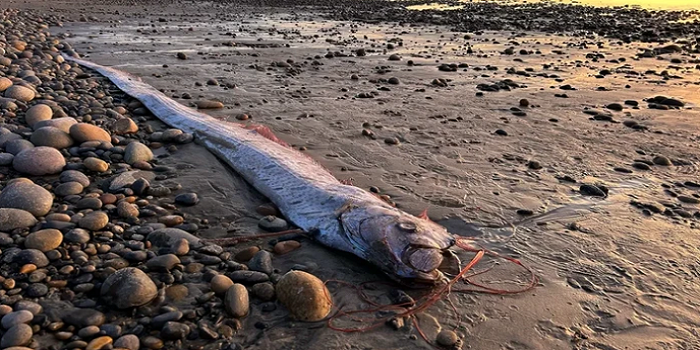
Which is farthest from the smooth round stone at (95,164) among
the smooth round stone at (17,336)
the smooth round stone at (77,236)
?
the smooth round stone at (17,336)

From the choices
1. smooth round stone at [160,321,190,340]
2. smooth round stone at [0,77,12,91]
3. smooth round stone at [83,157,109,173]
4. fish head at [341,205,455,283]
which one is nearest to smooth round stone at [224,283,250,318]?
smooth round stone at [160,321,190,340]

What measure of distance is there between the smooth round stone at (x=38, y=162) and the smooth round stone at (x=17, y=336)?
274 cm

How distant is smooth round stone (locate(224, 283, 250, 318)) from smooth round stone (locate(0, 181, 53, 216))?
207 centimetres

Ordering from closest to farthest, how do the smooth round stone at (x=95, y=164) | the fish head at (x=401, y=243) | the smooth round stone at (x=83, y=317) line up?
1. the smooth round stone at (x=83, y=317)
2. the fish head at (x=401, y=243)
3. the smooth round stone at (x=95, y=164)

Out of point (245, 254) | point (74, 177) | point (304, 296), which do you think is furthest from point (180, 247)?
point (74, 177)

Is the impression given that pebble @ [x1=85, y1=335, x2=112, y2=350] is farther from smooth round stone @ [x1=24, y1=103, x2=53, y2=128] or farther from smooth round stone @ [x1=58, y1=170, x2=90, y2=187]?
smooth round stone @ [x1=24, y1=103, x2=53, y2=128]

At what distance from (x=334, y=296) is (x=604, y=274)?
6.73 ft

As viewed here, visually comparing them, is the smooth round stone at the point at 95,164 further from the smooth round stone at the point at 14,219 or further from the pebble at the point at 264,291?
the pebble at the point at 264,291

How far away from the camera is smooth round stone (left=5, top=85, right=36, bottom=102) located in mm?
7418

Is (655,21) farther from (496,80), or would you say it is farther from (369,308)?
(369,308)

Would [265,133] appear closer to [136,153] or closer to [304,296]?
[136,153]

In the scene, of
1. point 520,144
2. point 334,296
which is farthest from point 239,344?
point 520,144

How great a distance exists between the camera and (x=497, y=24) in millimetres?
20844

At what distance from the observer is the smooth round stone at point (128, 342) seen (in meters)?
2.87
